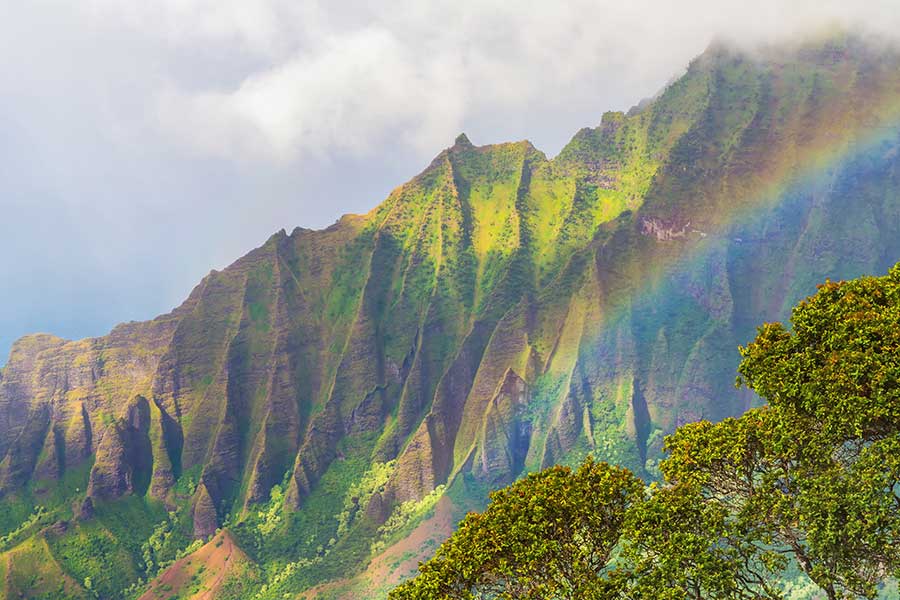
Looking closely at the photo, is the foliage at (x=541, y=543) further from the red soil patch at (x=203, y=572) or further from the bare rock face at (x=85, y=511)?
the bare rock face at (x=85, y=511)

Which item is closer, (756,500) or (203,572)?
(756,500)

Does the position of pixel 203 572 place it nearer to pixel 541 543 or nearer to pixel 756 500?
pixel 541 543

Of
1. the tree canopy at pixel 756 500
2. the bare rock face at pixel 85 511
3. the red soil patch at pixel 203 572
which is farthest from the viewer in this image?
the bare rock face at pixel 85 511

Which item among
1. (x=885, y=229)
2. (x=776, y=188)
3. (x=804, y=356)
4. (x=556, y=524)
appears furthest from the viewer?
(x=776, y=188)

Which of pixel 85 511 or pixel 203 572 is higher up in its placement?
pixel 85 511

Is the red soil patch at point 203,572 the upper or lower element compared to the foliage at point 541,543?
lower

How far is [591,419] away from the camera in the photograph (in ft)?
591

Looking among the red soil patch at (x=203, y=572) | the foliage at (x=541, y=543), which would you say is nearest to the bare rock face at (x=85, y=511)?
the red soil patch at (x=203, y=572)

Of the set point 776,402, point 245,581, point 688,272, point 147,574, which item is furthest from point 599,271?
point 776,402

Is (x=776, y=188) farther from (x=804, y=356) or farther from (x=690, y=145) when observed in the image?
(x=804, y=356)

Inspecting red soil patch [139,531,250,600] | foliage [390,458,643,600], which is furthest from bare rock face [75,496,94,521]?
foliage [390,458,643,600]

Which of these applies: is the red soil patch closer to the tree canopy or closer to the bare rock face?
the bare rock face

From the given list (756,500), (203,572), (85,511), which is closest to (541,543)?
(756,500)

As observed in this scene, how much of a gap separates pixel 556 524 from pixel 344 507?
16814 centimetres
